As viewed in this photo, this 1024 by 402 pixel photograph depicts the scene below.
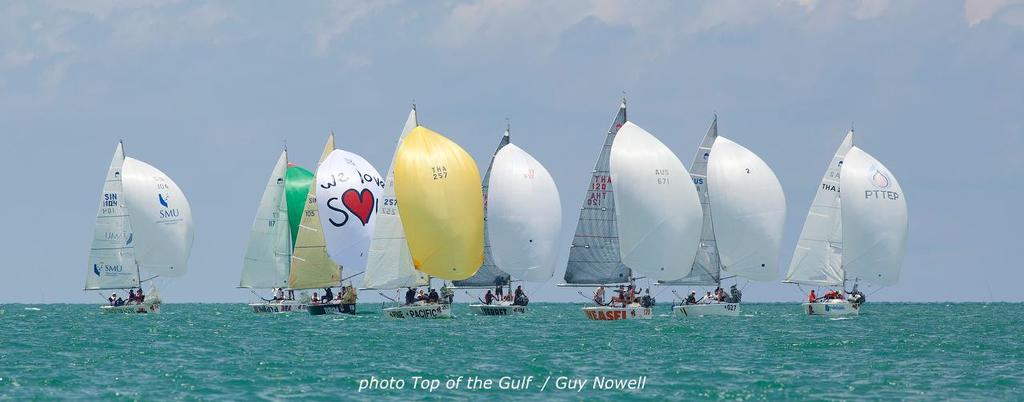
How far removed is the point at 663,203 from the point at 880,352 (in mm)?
22025

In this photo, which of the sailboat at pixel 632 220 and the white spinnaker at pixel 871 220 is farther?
the white spinnaker at pixel 871 220

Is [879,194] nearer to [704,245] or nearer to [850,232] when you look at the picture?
[850,232]

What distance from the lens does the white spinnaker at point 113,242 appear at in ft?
309

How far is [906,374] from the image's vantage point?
45.0 meters

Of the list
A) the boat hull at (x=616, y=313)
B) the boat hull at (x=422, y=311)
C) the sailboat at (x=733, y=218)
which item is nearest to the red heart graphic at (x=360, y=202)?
the boat hull at (x=422, y=311)

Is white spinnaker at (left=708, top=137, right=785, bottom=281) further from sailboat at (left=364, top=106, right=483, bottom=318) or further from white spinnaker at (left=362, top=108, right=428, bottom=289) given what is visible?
white spinnaker at (left=362, top=108, right=428, bottom=289)

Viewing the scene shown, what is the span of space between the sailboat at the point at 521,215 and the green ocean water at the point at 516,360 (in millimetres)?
3922

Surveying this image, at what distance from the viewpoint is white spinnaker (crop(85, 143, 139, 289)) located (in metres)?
94.2

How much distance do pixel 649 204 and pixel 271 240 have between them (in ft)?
105

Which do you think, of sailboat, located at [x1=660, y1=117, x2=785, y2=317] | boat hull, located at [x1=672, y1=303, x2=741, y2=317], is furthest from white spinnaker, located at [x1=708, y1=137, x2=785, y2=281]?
boat hull, located at [x1=672, y1=303, x2=741, y2=317]

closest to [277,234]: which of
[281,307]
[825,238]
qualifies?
[281,307]

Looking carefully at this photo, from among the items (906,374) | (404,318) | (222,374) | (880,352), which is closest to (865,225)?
(404,318)

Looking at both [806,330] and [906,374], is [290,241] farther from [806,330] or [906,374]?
[906,374]

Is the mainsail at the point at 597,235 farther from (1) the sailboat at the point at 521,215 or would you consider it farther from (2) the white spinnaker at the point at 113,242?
(2) the white spinnaker at the point at 113,242
